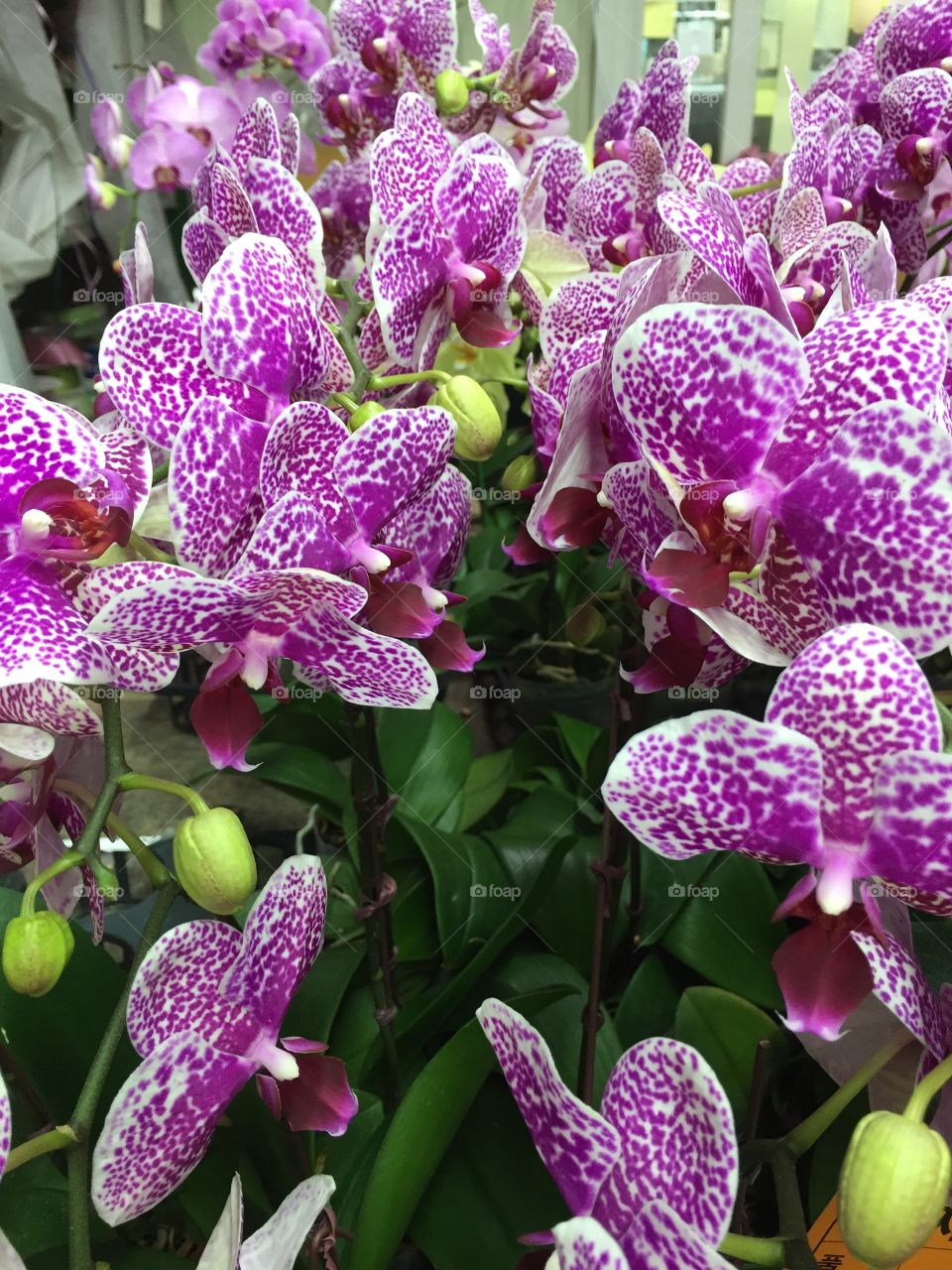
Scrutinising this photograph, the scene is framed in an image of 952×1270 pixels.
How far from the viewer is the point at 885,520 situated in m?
0.28

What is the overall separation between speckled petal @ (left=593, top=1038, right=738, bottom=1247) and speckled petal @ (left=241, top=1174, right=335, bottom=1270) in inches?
4.2

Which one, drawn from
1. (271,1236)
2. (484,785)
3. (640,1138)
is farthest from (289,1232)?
(484,785)

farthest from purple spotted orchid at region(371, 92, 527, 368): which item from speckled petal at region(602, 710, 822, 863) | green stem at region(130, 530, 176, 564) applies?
speckled petal at region(602, 710, 822, 863)

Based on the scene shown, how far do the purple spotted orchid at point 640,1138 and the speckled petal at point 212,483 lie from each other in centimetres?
20

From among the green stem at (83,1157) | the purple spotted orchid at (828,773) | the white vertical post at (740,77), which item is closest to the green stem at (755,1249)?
Result: the purple spotted orchid at (828,773)

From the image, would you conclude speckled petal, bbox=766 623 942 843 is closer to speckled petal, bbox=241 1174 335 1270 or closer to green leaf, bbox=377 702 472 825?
speckled petal, bbox=241 1174 335 1270

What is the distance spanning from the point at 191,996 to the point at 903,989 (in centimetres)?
28

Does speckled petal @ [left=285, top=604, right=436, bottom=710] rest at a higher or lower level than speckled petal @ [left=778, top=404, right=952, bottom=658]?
lower

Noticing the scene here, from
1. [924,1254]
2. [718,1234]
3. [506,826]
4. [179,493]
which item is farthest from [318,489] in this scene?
[506,826]

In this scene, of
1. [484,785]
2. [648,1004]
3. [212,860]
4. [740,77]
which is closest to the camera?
[212,860]

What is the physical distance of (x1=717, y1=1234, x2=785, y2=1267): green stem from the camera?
32 centimetres

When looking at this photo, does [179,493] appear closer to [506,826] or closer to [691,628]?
[691,628]

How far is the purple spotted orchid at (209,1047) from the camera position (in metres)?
0.36

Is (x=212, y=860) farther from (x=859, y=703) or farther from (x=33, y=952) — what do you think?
(x=859, y=703)
